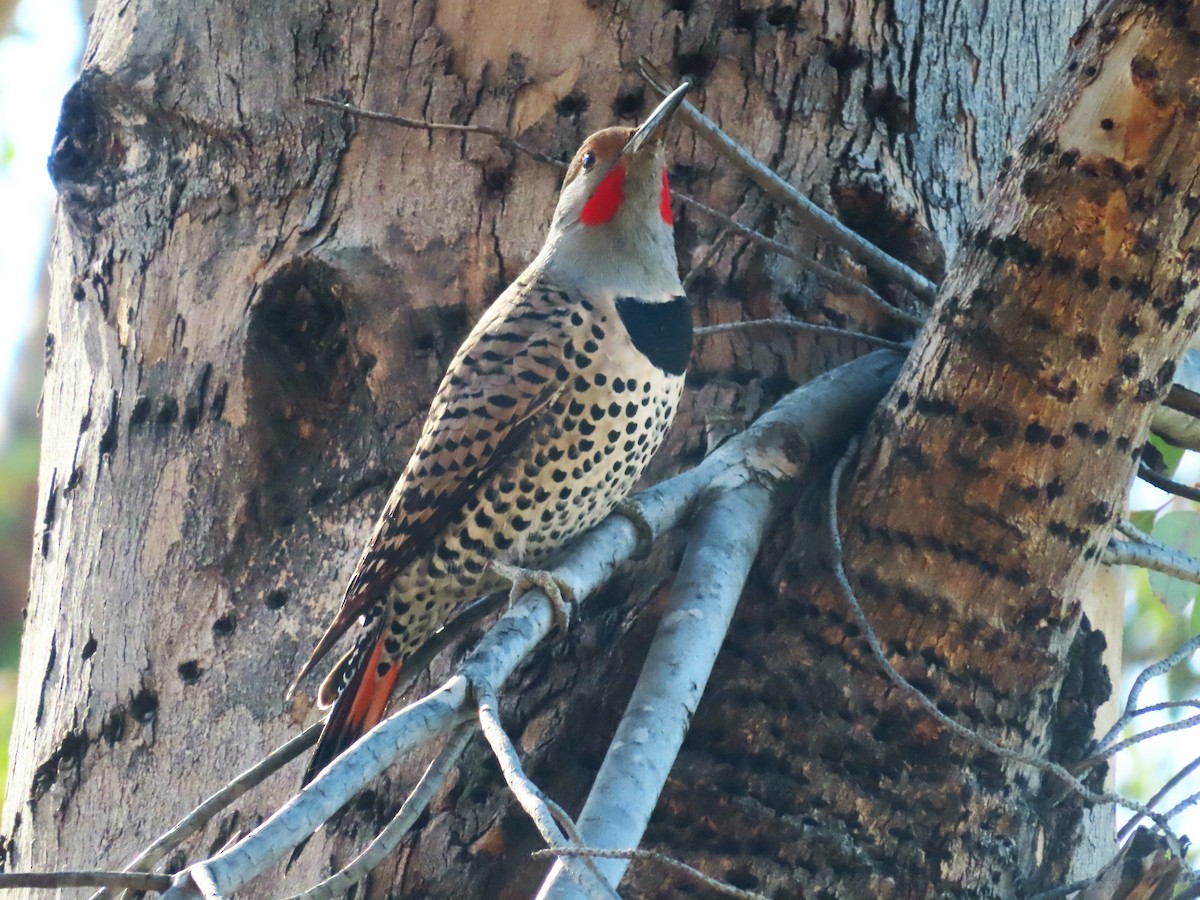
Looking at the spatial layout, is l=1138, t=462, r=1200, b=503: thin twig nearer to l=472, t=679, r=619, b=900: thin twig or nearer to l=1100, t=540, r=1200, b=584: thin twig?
l=1100, t=540, r=1200, b=584: thin twig

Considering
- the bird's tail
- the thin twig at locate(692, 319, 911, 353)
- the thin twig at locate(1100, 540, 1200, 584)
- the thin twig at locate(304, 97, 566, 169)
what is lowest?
the bird's tail

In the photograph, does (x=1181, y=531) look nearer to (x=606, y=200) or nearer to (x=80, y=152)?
(x=606, y=200)

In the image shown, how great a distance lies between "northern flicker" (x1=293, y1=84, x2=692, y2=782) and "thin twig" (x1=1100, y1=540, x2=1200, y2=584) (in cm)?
88

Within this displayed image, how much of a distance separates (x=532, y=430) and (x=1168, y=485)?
1.26 m

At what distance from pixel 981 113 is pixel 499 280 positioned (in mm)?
1181

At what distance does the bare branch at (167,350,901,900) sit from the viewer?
1.38 metres

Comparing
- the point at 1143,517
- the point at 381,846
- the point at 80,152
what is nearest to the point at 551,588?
the point at 381,846

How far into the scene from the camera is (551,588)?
2.03 metres

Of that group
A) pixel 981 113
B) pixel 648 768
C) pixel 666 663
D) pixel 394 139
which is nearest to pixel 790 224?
pixel 981 113

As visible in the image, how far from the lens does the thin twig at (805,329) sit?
2578 mm

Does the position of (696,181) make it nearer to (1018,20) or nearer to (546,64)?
(546,64)

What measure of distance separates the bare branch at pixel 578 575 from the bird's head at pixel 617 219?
0.47m

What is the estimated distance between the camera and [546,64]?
114 inches

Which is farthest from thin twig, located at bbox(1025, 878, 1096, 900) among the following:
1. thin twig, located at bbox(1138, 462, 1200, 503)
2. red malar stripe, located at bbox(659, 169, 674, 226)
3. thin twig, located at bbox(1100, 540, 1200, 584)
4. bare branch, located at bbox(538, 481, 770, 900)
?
red malar stripe, located at bbox(659, 169, 674, 226)
